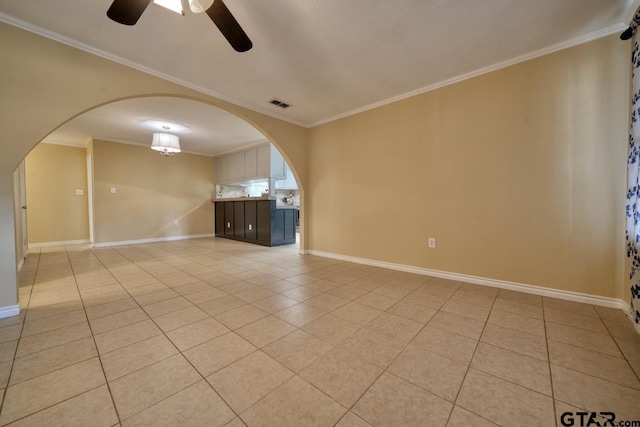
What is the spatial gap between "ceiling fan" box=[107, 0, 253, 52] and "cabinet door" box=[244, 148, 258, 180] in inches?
166

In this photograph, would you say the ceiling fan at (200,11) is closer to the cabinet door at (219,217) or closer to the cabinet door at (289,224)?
the cabinet door at (289,224)

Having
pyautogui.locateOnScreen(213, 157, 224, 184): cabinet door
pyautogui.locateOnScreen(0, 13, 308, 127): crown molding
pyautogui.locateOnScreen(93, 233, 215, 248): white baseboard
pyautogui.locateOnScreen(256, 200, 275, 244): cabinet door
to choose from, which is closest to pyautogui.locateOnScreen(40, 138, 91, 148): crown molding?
pyautogui.locateOnScreen(93, 233, 215, 248): white baseboard

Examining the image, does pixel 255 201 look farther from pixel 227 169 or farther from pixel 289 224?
pixel 227 169

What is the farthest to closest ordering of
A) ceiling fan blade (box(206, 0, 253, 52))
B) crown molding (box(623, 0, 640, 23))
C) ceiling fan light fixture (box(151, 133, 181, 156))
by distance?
ceiling fan light fixture (box(151, 133, 181, 156))
crown molding (box(623, 0, 640, 23))
ceiling fan blade (box(206, 0, 253, 52))

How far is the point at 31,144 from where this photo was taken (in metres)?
1.90

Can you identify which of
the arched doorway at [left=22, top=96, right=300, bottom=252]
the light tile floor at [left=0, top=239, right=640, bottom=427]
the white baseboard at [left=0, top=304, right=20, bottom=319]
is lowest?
the light tile floor at [left=0, top=239, right=640, bottom=427]

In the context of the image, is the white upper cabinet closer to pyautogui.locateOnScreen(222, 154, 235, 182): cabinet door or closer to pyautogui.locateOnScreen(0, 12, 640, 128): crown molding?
pyautogui.locateOnScreen(222, 154, 235, 182): cabinet door

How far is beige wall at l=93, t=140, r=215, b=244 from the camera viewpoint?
5.14m

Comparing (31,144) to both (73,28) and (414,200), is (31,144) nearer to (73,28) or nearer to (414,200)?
(73,28)

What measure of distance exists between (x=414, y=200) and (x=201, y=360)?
2.76 m

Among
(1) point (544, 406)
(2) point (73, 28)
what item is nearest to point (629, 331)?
(1) point (544, 406)

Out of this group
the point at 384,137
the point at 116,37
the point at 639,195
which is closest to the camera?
the point at 639,195

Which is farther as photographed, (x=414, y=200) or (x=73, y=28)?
(x=414, y=200)

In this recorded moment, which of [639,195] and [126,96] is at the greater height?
[126,96]
